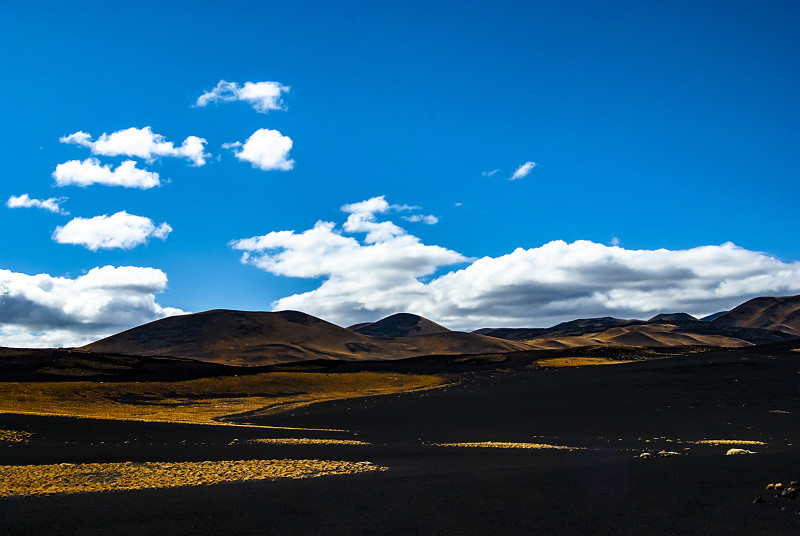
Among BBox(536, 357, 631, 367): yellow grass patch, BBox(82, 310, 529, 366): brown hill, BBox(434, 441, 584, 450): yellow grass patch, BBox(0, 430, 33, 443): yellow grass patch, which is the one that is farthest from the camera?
BBox(82, 310, 529, 366): brown hill

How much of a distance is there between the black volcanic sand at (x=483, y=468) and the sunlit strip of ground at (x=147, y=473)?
2.99 feet

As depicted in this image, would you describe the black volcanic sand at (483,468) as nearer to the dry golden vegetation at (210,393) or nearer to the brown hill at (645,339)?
the dry golden vegetation at (210,393)

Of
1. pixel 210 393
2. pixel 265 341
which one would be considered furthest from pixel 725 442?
pixel 265 341

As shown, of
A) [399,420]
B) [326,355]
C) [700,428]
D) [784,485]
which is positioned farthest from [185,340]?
[784,485]

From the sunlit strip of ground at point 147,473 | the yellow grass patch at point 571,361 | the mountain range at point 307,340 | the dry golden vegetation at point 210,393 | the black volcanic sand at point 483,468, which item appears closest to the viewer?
the black volcanic sand at point 483,468

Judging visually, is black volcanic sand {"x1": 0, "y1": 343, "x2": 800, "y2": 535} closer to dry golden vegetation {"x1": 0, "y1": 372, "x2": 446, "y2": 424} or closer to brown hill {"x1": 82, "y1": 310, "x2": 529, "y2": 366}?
dry golden vegetation {"x1": 0, "y1": 372, "x2": 446, "y2": 424}

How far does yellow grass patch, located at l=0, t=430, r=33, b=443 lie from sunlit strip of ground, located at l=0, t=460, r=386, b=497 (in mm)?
5356

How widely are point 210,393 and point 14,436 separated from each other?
32.6 m

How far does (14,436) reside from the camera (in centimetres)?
2047

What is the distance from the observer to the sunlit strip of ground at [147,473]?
1294cm

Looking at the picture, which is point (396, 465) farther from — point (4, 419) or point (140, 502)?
point (4, 419)

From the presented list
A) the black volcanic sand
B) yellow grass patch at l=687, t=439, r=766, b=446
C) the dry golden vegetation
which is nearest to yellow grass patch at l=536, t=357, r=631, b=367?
the dry golden vegetation

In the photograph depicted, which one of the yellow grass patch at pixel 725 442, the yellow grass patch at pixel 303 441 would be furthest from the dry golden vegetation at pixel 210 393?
the yellow grass patch at pixel 725 442

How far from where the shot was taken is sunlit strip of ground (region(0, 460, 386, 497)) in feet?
→ 42.4
